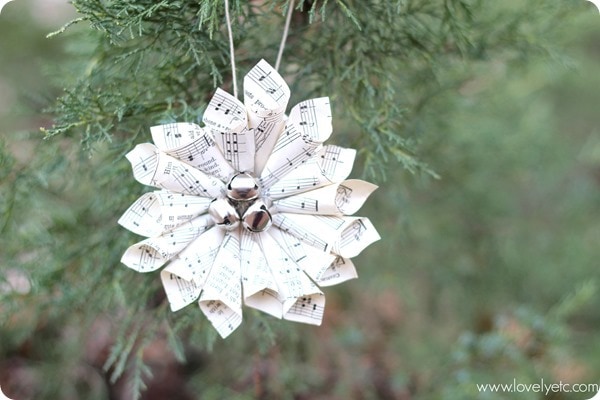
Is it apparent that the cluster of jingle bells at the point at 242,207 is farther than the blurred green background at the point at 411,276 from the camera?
No

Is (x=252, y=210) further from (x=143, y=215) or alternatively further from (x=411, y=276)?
(x=411, y=276)

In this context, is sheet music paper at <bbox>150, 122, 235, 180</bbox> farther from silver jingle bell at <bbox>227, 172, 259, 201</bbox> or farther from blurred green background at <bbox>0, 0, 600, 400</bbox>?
blurred green background at <bbox>0, 0, 600, 400</bbox>

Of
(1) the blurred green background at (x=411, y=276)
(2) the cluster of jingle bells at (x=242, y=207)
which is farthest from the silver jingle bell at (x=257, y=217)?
(1) the blurred green background at (x=411, y=276)

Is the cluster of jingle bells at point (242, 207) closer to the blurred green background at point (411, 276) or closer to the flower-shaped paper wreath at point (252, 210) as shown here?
the flower-shaped paper wreath at point (252, 210)

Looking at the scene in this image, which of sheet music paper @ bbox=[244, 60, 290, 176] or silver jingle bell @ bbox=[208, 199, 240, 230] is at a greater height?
sheet music paper @ bbox=[244, 60, 290, 176]

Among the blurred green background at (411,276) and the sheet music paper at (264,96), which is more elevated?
the sheet music paper at (264,96)

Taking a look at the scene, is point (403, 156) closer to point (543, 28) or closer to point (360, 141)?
point (360, 141)

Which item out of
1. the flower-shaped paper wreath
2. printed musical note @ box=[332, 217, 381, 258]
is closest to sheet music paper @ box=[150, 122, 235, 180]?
the flower-shaped paper wreath

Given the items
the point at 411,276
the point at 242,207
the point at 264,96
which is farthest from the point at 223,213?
the point at 411,276
